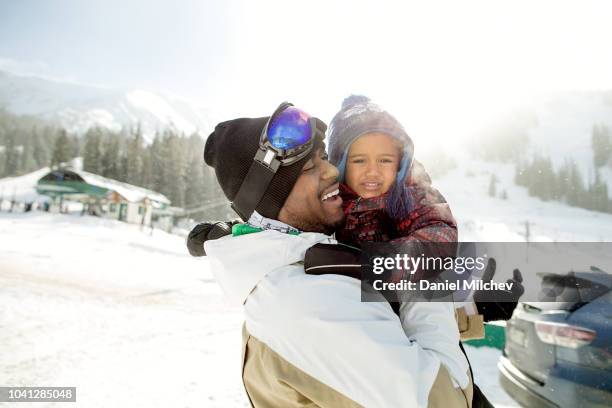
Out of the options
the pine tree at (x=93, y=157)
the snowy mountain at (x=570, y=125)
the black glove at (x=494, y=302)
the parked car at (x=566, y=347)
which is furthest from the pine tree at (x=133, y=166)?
the snowy mountain at (x=570, y=125)

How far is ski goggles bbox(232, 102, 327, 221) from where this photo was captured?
162 centimetres

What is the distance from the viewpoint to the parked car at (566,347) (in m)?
3.04

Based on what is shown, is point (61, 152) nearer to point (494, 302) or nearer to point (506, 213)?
point (494, 302)

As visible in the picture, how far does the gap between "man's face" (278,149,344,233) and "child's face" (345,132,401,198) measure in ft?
1.86

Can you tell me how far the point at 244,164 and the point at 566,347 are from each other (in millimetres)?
3352

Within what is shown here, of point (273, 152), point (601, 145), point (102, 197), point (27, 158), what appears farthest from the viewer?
point (27, 158)

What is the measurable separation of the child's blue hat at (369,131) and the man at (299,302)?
1.71 ft

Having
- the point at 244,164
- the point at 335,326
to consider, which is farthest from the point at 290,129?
the point at 335,326

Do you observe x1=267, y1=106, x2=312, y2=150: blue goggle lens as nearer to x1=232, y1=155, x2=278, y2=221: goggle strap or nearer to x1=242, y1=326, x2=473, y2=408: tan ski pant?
x1=232, y1=155, x2=278, y2=221: goggle strap

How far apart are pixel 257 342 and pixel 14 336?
5.89m

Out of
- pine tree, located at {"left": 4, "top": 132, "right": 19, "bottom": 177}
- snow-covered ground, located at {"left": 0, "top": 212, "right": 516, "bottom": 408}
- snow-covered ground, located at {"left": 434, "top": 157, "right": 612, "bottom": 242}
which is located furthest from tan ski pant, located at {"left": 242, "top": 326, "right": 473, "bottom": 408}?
pine tree, located at {"left": 4, "top": 132, "right": 19, "bottom": 177}

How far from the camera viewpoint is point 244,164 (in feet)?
5.49

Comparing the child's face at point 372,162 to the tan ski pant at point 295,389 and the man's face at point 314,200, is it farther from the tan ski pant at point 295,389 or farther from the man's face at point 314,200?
the tan ski pant at point 295,389

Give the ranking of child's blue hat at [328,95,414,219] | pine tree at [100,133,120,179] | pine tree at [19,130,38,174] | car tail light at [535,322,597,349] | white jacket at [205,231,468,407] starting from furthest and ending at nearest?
pine tree at [19,130,38,174] < pine tree at [100,133,120,179] < car tail light at [535,322,597,349] < child's blue hat at [328,95,414,219] < white jacket at [205,231,468,407]
